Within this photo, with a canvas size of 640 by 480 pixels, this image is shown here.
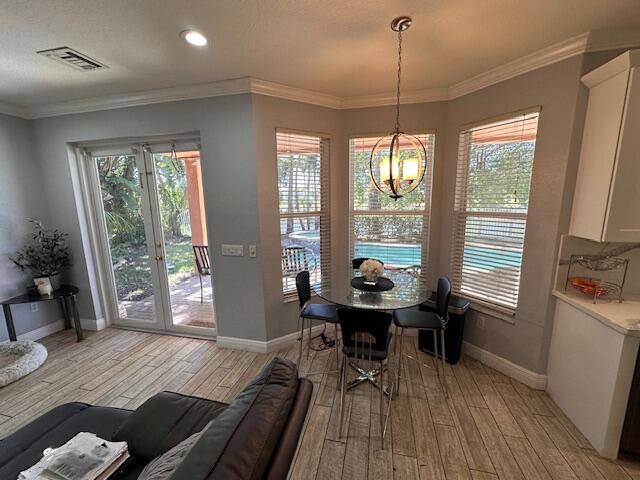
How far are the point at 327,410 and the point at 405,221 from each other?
6.76ft

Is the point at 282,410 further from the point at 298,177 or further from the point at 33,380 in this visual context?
the point at 33,380

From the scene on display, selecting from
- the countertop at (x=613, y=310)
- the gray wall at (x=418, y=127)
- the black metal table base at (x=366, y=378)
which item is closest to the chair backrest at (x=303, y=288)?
the black metal table base at (x=366, y=378)

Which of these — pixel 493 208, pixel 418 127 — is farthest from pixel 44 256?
pixel 493 208

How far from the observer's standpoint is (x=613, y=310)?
5.90 feet

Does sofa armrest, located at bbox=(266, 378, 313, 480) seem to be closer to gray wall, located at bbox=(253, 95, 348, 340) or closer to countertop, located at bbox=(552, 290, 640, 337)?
gray wall, located at bbox=(253, 95, 348, 340)

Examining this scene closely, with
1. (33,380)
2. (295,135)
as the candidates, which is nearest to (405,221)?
(295,135)

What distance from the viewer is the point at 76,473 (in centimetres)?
104

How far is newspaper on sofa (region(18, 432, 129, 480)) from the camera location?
3.35ft

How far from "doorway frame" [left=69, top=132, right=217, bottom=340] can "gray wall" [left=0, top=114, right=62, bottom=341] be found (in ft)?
1.65

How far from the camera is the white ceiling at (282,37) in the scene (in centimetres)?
155

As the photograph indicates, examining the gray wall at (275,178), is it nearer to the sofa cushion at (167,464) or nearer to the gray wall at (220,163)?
the gray wall at (220,163)

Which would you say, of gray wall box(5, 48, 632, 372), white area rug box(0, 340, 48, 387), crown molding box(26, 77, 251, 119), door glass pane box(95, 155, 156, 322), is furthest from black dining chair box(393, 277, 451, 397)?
white area rug box(0, 340, 48, 387)

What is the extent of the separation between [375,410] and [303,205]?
2033 millimetres

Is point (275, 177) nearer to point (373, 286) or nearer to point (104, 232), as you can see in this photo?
point (373, 286)
